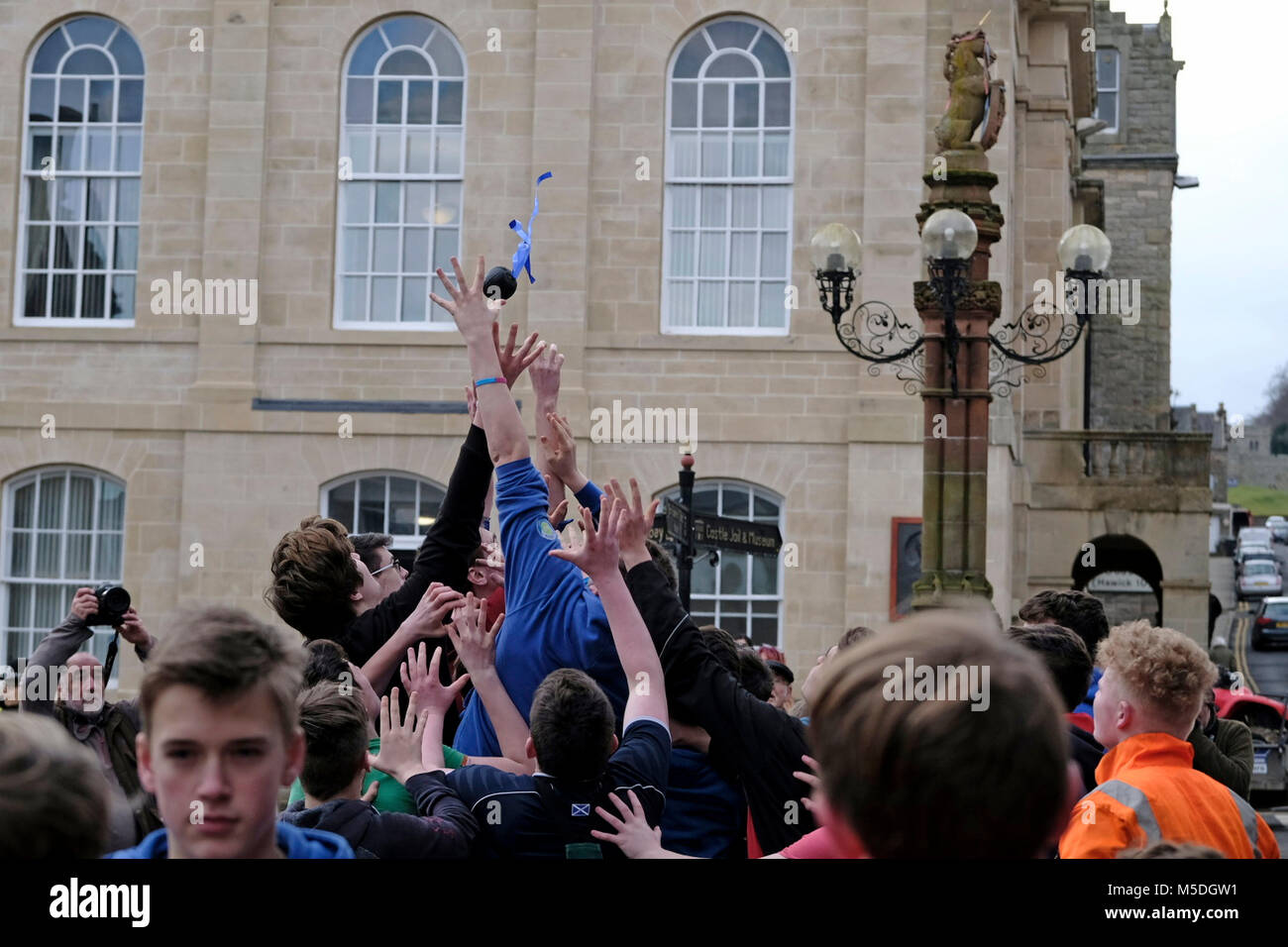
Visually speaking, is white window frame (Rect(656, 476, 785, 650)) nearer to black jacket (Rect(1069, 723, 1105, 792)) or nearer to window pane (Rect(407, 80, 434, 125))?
window pane (Rect(407, 80, 434, 125))

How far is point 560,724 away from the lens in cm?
405

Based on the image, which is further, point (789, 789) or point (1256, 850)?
point (789, 789)

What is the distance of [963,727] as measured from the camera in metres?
2.06

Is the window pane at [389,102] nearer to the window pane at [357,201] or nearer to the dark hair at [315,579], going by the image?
the window pane at [357,201]

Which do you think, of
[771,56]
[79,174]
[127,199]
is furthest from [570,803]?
[79,174]

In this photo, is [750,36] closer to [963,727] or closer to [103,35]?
[103,35]

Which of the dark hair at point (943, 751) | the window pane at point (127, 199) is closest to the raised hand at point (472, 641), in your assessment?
the dark hair at point (943, 751)

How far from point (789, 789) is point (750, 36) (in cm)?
1586

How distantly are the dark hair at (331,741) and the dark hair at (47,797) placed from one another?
4.42ft

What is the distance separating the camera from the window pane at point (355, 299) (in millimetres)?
19359

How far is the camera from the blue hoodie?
2.62m

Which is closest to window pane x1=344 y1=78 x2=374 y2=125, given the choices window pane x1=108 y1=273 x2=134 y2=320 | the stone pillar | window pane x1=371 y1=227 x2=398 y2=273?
window pane x1=371 y1=227 x2=398 y2=273
